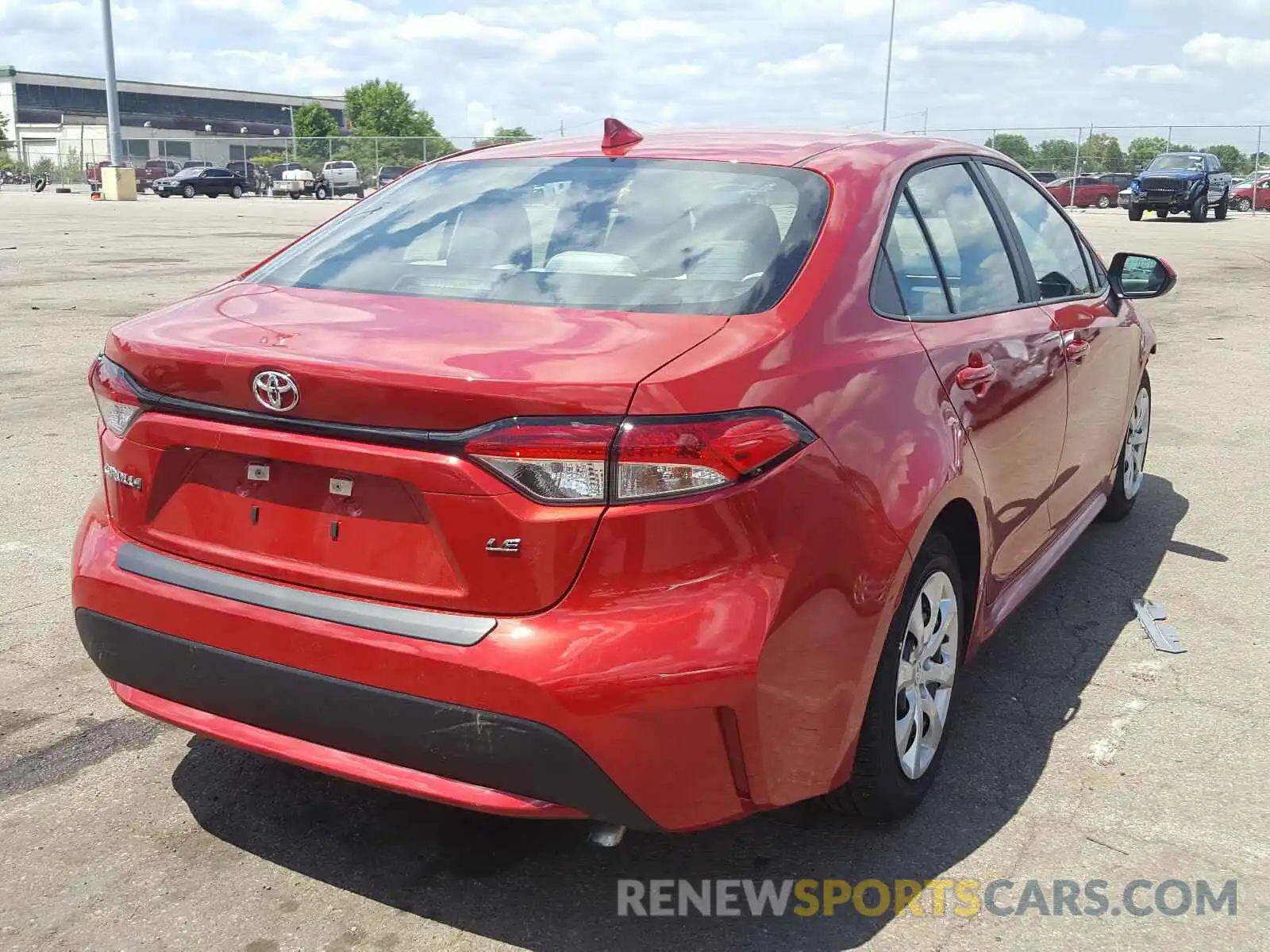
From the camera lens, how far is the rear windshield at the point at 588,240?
9.10 ft

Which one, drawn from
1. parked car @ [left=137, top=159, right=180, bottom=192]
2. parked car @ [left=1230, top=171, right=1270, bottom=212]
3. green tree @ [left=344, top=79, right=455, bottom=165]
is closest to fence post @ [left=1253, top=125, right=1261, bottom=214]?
parked car @ [left=1230, top=171, right=1270, bottom=212]

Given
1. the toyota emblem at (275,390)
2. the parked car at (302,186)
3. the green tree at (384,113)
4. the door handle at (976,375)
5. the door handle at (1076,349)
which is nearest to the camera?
the toyota emblem at (275,390)

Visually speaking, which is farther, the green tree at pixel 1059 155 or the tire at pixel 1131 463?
the green tree at pixel 1059 155

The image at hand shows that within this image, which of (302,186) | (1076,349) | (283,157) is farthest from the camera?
(283,157)

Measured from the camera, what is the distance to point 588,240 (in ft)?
9.83

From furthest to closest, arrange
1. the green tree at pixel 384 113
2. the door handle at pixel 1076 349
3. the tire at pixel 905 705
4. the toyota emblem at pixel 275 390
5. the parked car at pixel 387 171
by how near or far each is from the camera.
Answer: the green tree at pixel 384 113 → the parked car at pixel 387 171 → the door handle at pixel 1076 349 → the tire at pixel 905 705 → the toyota emblem at pixel 275 390

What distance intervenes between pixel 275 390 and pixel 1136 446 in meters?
4.40

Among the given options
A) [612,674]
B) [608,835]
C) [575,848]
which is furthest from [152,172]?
[612,674]

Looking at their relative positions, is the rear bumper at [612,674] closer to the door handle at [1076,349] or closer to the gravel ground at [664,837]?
the gravel ground at [664,837]

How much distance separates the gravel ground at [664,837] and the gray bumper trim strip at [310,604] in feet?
2.30

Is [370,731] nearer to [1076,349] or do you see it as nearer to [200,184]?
[1076,349]

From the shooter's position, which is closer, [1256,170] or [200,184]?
[1256,170]

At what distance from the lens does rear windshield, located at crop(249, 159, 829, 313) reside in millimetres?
2773

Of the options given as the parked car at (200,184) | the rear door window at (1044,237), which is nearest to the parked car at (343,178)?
the parked car at (200,184)
